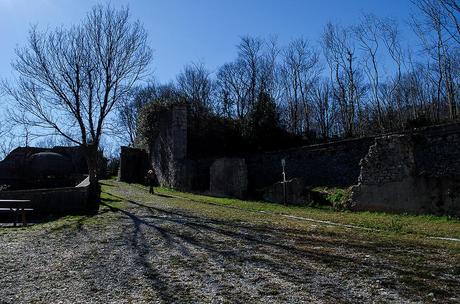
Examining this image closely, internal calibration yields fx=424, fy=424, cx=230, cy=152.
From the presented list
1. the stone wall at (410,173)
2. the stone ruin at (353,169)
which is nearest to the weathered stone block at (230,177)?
the stone ruin at (353,169)

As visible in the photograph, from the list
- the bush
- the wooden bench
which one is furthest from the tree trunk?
the bush

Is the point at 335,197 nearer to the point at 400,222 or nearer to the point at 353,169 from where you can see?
the point at 353,169

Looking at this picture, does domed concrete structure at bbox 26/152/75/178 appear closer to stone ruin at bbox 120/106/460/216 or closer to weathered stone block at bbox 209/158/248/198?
stone ruin at bbox 120/106/460/216

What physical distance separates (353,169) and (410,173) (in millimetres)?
4453

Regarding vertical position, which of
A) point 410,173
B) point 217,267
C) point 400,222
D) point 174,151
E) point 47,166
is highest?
point 174,151

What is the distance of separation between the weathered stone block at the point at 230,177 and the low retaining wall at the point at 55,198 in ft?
30.2

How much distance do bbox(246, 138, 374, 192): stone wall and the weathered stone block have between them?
94 cm

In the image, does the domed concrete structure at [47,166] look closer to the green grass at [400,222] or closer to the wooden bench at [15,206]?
the wooden bench at [15,206]

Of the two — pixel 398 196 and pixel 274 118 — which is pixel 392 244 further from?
pixel 274 118

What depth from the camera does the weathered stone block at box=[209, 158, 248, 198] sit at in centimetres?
2405

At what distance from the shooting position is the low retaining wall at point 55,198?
1546 centimetres

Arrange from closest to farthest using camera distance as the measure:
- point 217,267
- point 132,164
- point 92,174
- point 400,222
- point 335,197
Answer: point 217,267 < point 400,222 < point 335,197 < point 92,174 < point 132,164

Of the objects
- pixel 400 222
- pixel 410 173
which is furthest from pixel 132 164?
pixel 400 222

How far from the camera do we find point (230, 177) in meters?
24.2
